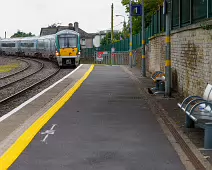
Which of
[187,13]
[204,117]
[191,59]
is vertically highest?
[187,13]

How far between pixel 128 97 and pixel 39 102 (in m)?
3.12

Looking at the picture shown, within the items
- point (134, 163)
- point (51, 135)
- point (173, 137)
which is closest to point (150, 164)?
point (134, 163)

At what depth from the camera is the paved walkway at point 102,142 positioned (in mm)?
7270

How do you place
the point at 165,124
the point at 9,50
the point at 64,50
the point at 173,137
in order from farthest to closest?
the point at 9,50 → the point at 64,50 → the point at 165,124 → the point at 173,137

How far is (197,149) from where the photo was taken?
8250 mm

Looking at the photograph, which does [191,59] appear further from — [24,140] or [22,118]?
[24,140]

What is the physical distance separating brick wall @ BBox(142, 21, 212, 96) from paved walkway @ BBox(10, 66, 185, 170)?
1.72 m

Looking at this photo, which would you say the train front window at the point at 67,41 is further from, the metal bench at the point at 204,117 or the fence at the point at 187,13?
the metal bench at the point at 204,117

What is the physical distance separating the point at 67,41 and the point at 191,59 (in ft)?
82.9

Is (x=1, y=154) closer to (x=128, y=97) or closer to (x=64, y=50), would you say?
(x=128, y=97)

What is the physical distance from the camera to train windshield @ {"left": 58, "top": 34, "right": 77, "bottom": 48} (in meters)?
39.4

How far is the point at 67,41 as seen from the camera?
130 ft

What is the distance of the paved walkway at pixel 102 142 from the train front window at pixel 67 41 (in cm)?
2547

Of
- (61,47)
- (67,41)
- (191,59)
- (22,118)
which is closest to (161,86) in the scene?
(191,59)
